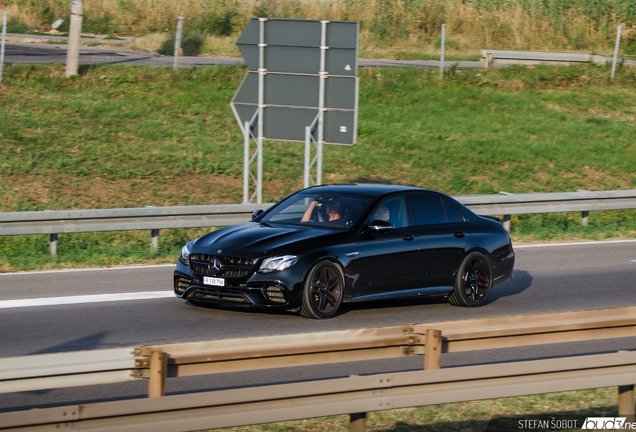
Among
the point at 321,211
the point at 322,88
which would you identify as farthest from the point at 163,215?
the point at 321,211

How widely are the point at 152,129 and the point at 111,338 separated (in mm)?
14766

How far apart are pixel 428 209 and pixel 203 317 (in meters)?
2.92

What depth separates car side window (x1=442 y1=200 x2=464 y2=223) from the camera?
10.5 m

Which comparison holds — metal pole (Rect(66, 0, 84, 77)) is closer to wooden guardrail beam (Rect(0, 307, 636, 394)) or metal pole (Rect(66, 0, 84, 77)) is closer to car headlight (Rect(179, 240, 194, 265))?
car headlight (Rect(179, 240, 194, 265))

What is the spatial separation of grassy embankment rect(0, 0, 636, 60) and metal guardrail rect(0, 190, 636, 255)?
787 inches

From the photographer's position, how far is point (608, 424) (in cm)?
536

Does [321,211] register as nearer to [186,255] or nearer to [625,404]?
[186,255]

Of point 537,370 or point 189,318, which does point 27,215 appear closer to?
point 189,318

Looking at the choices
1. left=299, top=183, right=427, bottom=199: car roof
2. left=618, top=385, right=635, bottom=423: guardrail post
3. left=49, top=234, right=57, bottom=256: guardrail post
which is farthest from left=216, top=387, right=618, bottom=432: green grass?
left=49, top=234, right=57, bottom=256: guardrail post

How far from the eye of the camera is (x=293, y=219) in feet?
33.0

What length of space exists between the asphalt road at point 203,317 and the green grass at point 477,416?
1094mm

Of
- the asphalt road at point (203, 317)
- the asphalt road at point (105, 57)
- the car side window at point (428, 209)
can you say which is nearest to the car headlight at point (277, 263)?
the asphalt road at point (203, 317)

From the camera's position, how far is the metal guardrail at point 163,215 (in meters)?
13.1

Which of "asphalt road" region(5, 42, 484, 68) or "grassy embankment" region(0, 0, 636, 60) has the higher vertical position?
"grassy embankment" region(0, 0, 636, 60)
